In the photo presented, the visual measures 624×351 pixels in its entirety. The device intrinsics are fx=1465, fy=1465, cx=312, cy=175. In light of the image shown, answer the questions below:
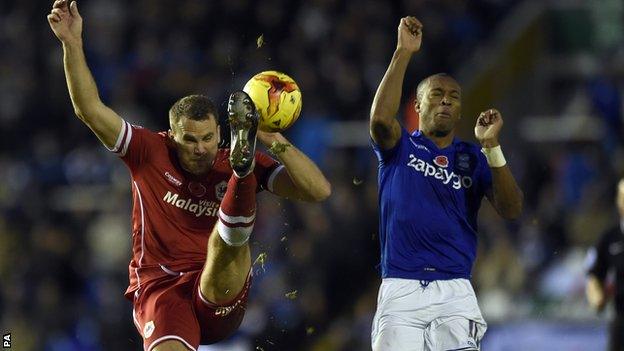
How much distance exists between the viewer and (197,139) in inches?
349

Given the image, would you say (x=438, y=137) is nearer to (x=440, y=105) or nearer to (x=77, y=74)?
(x=440, y=105)

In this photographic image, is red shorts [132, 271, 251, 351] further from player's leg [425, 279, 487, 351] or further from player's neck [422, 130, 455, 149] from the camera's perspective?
player's neck [422, 130, 455, 149]

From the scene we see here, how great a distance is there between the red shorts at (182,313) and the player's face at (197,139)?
0.71m

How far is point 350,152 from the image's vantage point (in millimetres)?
16844

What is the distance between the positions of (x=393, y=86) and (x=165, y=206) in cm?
159

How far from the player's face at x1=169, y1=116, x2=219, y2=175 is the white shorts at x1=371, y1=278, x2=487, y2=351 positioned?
4.52 feet

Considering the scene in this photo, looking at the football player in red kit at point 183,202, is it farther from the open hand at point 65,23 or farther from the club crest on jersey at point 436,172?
the club crest on jersey at point 436,172

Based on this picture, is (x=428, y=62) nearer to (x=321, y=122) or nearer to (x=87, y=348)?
(x=321, y=122)

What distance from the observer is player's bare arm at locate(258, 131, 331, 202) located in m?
8.88

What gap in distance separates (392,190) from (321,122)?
7932 mm

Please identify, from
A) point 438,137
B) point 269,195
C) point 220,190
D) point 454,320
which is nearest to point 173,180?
point 220,190

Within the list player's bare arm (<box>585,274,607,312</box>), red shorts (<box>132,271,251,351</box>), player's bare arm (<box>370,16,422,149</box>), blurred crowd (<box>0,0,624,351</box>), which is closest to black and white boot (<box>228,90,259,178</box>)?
player's bare arm (<box>370,16,422,149</box>)

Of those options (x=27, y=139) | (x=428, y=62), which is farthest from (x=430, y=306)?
(x=27, y=139)

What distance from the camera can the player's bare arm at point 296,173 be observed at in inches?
349
